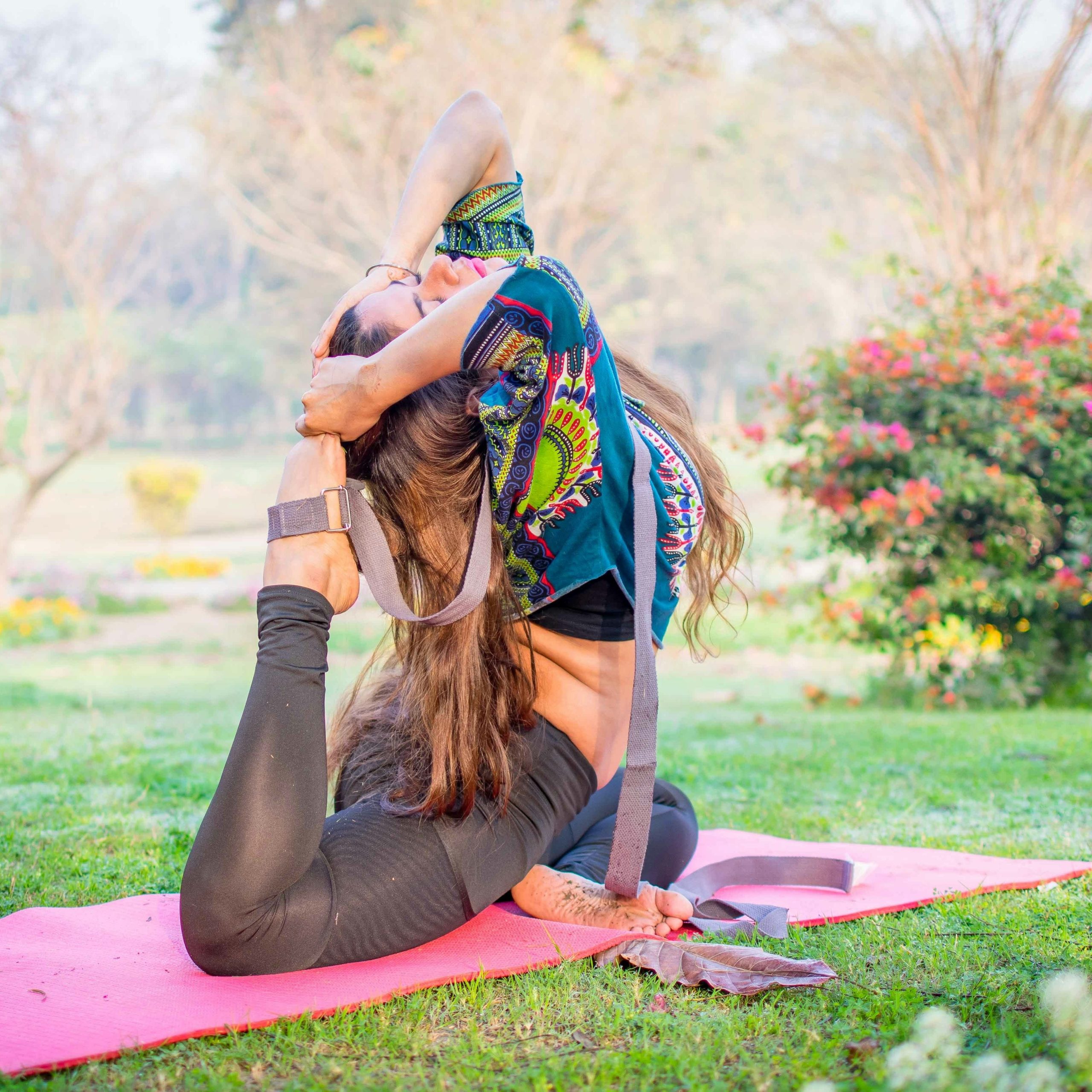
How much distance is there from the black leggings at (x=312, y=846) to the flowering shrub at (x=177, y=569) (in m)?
12.9

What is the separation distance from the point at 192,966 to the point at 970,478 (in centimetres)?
438

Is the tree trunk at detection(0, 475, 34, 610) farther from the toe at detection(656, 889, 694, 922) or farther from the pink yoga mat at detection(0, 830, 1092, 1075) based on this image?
the toe at detection(656, 889, 694, 922)

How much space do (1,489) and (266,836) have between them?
2896 cm

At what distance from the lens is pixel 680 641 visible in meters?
11.6

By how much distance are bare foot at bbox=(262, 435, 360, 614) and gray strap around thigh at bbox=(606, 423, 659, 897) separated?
554mm

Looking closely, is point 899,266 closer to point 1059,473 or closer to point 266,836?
point 1059,473

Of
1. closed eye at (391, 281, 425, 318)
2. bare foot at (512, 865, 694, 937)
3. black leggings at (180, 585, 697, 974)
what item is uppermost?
closed eye at (391, 281, 425, 318)

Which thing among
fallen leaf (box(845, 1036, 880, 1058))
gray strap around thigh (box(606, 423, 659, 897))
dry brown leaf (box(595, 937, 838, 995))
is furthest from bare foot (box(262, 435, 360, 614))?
fallen leaf (box(845, 1036, 880, 1058))

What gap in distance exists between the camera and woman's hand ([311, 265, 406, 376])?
7.37ft

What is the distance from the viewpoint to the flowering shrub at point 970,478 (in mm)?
5352

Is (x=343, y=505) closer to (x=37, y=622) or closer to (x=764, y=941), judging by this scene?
(x=764, y=941)

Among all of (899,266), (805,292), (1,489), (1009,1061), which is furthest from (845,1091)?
(805,292)

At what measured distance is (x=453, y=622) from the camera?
84.3 inches

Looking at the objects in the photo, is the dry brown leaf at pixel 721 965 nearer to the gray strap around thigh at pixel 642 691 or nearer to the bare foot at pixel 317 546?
the gray strap around thigh at pixel 642 691
